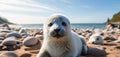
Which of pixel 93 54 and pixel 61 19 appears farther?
pixel 93 54

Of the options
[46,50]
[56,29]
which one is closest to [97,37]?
[46,50]

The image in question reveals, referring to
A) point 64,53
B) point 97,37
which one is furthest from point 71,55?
point 97,37

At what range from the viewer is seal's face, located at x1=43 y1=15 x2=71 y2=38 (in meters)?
4.17

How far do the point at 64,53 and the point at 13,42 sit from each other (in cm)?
322

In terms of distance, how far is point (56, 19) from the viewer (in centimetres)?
455

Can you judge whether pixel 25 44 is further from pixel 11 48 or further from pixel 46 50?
pixel 46 50

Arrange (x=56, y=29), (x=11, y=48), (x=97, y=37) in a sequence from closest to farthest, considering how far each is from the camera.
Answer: (x=56, y=29) → (x=11, y=48) → (x=97, y=37)

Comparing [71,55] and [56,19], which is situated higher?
[56,19]

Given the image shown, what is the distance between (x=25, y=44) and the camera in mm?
7418

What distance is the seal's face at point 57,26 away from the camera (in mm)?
4168

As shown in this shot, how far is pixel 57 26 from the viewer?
424cm

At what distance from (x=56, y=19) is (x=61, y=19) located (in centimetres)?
11

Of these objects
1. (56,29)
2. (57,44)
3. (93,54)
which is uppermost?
(56,29)

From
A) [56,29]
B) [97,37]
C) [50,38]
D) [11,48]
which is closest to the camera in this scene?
[56,29]
